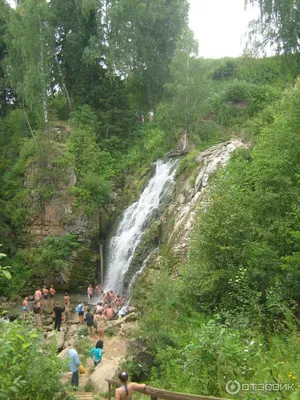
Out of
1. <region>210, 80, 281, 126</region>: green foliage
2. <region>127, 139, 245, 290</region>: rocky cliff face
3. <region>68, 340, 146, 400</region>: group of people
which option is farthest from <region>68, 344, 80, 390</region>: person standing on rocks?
<region>210, 80, 281, 126</region>: green foliage

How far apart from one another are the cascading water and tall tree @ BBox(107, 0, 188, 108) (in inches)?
397

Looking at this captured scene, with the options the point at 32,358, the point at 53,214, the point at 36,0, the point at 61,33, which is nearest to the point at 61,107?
the point at 61,33

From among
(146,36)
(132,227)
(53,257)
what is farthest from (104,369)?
(146,36)

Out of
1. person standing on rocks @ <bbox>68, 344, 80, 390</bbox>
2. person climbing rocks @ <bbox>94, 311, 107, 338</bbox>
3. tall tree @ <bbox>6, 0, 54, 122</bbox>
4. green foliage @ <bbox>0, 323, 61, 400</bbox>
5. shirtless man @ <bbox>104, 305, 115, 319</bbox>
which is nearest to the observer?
green foliage @ <bbox>0, 323, 61, 400</bbox>

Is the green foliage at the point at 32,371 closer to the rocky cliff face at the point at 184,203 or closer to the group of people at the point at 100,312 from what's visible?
the group of people at the point at 100,312

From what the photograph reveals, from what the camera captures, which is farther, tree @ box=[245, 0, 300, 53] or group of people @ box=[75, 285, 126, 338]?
tree @ box=[245, 0, 300, 53]

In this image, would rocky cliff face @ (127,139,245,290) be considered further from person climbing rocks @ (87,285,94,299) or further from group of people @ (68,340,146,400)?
group of people @ (68,340,146,400)

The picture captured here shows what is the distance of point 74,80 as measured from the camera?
92.1 feet

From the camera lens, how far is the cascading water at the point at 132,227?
59.9 ft

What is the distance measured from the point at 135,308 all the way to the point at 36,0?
20.4m

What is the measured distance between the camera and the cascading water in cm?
1825

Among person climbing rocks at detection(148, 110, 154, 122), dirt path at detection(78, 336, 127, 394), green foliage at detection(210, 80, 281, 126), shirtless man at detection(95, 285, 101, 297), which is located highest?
person climbing rocks at detection(148, 110, 154, 122)

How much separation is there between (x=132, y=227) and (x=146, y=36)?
15483 millimetres

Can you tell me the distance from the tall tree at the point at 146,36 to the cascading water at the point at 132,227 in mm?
10085
